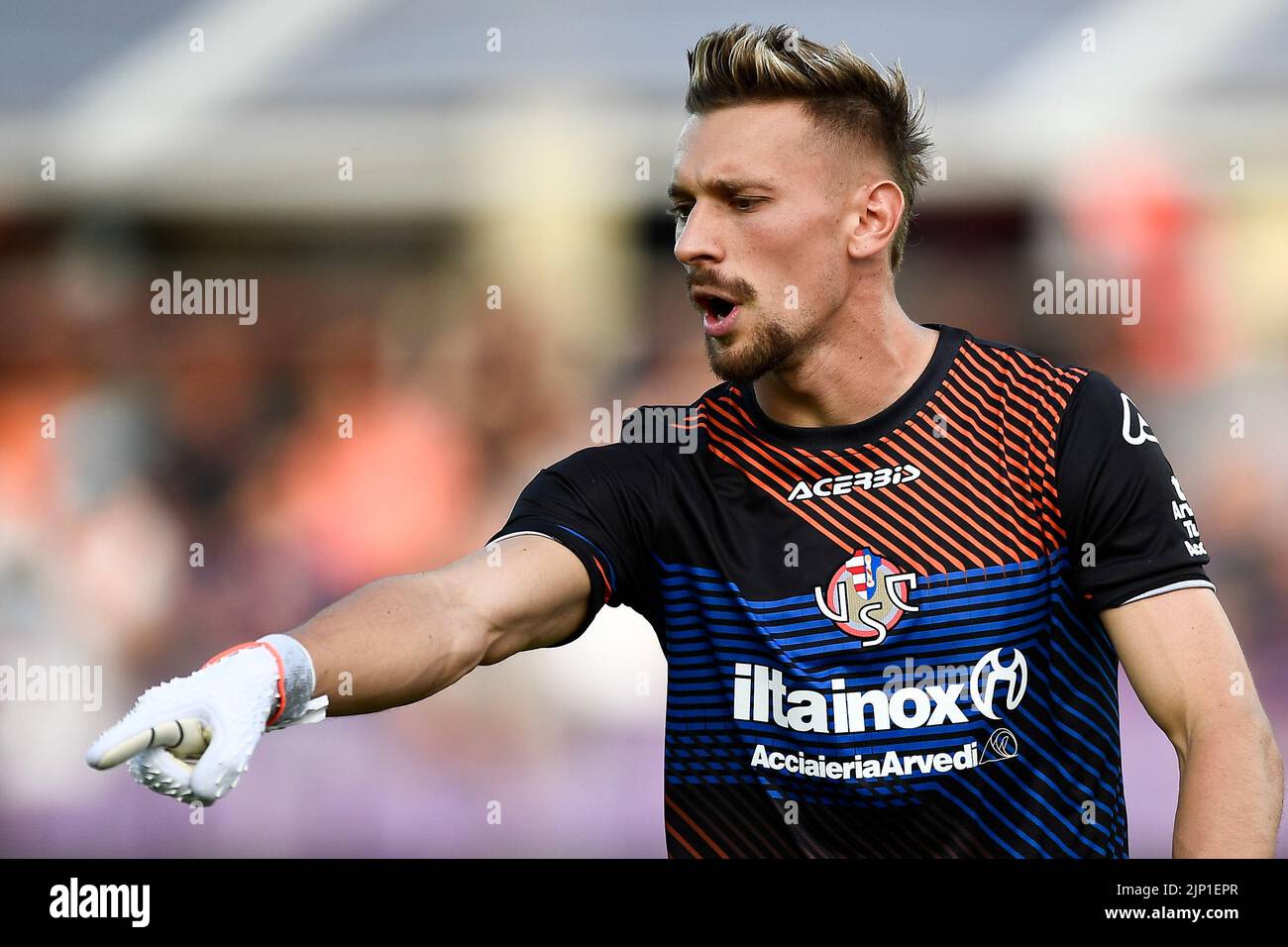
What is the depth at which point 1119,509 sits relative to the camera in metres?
2.65

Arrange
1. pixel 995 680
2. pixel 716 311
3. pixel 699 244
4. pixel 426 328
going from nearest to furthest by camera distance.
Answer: pixel 995 680
pixel 699 244
pixel 716 311
pixel 426 328

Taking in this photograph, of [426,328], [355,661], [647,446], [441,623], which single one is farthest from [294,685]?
[426,328]

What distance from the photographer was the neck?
2.93 meters

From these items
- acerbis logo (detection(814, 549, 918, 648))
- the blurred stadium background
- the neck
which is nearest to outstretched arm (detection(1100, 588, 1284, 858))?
acerbis logo (detection(814, 549, 918, 648))

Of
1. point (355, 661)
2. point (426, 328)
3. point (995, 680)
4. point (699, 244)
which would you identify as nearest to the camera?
point (355, 661)

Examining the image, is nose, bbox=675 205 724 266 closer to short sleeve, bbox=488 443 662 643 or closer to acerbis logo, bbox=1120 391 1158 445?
short sleeve, bbox=488 443 662 643

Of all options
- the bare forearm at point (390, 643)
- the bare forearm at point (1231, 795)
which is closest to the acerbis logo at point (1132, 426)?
the bare forearm at point (1231, 795)

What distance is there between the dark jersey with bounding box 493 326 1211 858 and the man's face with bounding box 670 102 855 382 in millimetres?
258

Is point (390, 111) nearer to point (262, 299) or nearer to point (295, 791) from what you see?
point (262, 299)

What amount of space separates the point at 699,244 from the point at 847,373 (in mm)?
445

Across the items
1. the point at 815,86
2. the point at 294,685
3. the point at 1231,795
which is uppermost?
the point at 815,86

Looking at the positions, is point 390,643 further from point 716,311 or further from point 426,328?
point 426,328

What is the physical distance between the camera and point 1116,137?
7016mm

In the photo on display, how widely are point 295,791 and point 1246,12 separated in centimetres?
630
